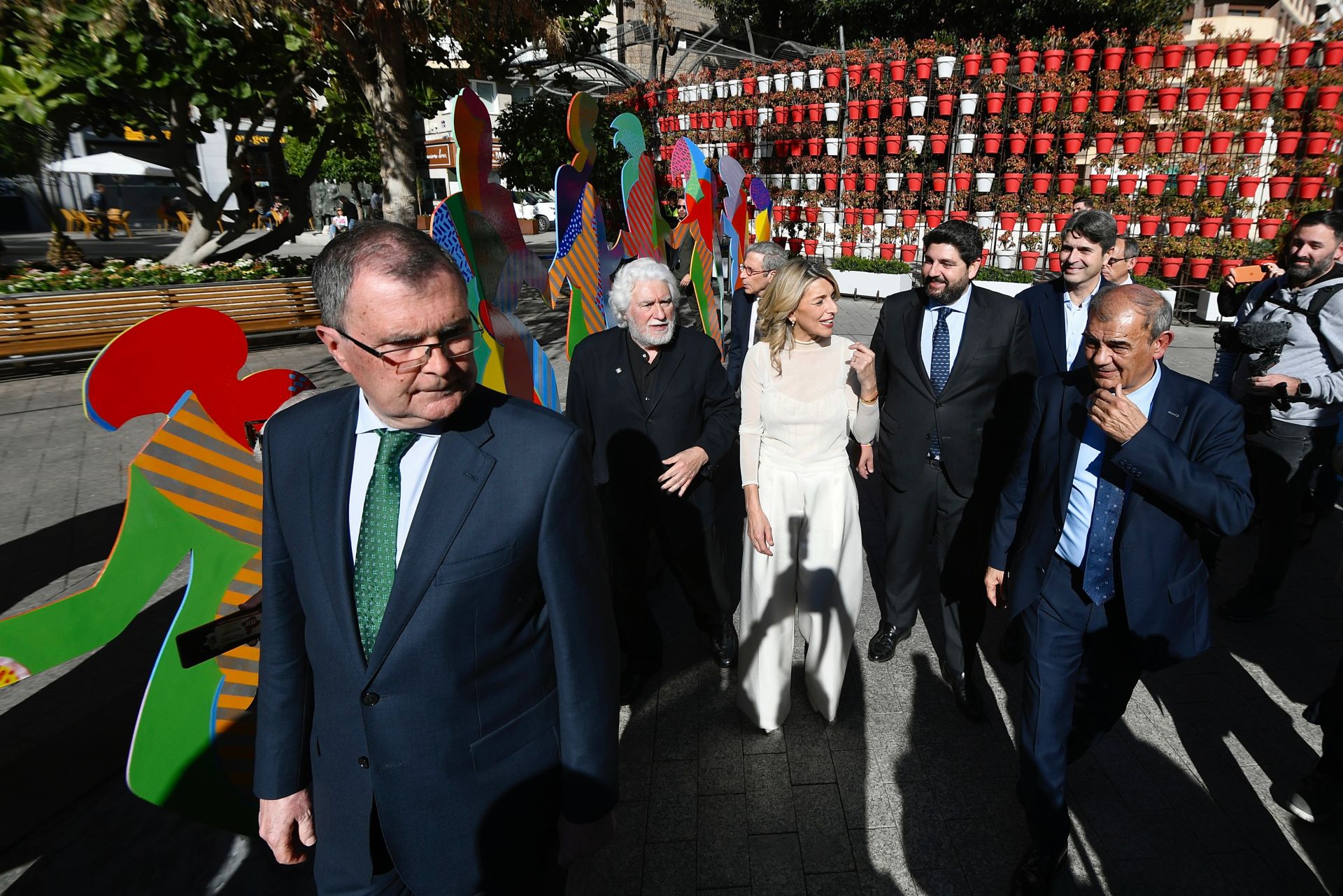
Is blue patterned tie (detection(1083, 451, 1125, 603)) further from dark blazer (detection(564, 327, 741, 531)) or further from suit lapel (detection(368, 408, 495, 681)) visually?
suit lapel (detection(368, 408, 495, 681))

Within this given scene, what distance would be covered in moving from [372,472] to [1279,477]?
171 inches

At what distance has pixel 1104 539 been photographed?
7.49 feet

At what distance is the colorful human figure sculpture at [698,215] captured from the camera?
7000mm

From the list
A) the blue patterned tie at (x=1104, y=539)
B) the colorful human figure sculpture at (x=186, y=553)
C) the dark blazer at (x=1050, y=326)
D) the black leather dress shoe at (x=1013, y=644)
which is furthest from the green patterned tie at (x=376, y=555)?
the dark blazer at (x=1050, y=326)

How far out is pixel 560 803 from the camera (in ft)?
5.95

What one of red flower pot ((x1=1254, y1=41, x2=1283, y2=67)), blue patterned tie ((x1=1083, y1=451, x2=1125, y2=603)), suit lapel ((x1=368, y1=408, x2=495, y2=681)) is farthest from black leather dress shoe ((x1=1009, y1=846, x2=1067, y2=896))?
red flower pot ((x1=1254, y1=41, x2=1283, y2=67))

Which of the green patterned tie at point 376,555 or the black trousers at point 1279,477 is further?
the black trousers at point 1279,477

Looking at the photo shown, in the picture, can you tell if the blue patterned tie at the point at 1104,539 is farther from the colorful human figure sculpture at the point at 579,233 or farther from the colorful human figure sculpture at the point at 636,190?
the colorful human figure sculpture at the point at 636,190

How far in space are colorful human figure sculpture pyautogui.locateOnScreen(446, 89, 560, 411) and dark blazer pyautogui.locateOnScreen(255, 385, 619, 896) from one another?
1.74 metres

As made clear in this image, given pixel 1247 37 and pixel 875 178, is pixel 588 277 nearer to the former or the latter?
pixel 875 178

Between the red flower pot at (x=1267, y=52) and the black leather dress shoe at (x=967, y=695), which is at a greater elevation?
the red flower pot at (x=1267, y=52)

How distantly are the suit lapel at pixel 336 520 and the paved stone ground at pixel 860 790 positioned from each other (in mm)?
1582

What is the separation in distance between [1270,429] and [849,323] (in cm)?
783

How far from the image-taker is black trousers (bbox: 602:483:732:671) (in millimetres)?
3402
